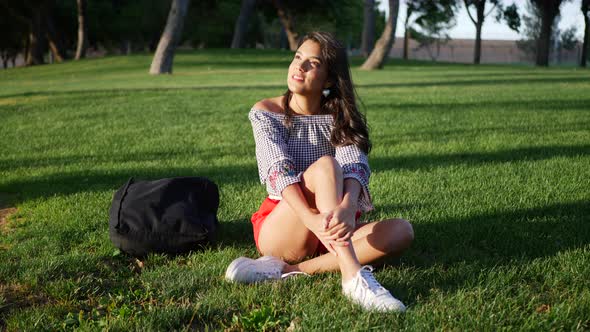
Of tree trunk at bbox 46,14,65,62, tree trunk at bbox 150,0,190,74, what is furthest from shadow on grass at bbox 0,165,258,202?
tree trunk at bbox 46,14,65,62

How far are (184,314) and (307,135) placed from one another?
52.6 inches

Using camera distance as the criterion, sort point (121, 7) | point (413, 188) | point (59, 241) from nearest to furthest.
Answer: point (59, 241)
point (413, 188)
point (121, 7)

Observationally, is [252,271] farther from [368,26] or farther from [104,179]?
[368,26]

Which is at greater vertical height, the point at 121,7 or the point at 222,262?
the point at 121,7

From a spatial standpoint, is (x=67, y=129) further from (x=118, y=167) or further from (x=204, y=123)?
(x=118, y=167)

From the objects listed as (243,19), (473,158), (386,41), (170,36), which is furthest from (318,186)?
(243,19)

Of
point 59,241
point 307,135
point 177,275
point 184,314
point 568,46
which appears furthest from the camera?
point 568,46

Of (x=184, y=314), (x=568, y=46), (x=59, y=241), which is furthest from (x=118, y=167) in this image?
(x=568, y=46)

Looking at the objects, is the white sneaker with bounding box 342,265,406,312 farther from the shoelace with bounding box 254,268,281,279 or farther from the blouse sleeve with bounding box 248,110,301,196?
the blouse sleeve with bounding box 248,110,301,196

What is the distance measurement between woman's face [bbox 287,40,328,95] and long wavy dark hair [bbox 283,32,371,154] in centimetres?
3

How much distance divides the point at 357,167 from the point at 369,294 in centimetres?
83

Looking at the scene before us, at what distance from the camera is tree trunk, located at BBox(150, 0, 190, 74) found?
2222 centimetres

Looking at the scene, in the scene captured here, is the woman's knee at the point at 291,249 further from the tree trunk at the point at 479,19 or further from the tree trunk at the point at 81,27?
the tree trunk at the point at 479,19

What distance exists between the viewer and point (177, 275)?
3.21 m
